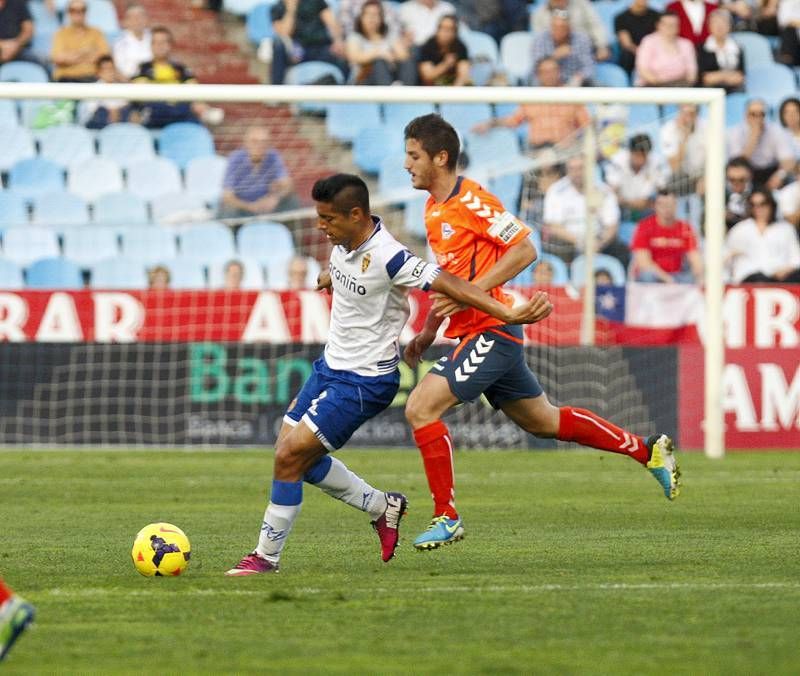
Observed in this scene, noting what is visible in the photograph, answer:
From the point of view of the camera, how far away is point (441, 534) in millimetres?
7707

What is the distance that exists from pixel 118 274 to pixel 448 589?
12.6 m

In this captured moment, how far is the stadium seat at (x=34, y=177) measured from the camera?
19.1 m

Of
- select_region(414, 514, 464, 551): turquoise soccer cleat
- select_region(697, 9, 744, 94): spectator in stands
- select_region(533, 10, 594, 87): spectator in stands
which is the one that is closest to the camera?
select_region(414, 514, 464, 551): turquoise soccer cleat

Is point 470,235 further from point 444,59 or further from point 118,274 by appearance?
point 444,59

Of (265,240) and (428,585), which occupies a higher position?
(428,585)

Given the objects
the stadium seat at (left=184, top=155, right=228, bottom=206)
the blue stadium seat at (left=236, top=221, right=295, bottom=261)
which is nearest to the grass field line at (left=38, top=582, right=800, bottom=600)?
the blue stadium seat at (left=236, top=221, right=295, bottom=261)

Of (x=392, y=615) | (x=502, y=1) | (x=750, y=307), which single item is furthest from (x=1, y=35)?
(x=392, y=615)

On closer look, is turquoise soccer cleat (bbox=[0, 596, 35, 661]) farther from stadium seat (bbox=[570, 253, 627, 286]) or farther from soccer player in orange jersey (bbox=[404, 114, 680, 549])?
stadium seat (bbox=[570, 253, 627, 286])

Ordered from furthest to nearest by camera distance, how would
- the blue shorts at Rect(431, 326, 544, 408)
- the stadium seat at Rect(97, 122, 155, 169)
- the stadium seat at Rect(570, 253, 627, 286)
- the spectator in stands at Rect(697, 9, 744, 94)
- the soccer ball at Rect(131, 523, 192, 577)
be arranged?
1. the spectator in stands at Rect(697, 9, 744, 94)
2. the stadium seat at Rect(97, 122, 155, 169)
3. the stadium seat at Rect(570, 253, 627, 286)
4. the blue shorts at Rect(431, 326, 544, 408)
5. the soccer ball at Rect(131, 523, 192, 577)

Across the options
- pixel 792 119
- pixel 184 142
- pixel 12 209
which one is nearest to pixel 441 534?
pixel 12 209

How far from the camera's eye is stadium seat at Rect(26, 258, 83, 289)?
18734mm

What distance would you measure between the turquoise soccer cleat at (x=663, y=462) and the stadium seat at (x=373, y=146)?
11612 millimetres

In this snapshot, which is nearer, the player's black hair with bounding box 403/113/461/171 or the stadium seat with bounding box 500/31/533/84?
the player's black hair with bounding box 403/113/461/171

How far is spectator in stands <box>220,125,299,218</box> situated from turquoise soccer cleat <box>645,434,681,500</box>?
1024cm
